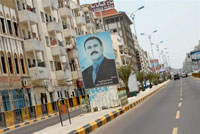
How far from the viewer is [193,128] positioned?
34.3 ft

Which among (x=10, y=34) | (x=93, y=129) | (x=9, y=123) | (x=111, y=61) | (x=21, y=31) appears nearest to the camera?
(x=93, y=129)

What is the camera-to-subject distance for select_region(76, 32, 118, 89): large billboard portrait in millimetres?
23469

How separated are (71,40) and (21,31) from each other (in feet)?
65.7

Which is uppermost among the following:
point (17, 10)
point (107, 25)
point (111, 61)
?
point (107, 25)

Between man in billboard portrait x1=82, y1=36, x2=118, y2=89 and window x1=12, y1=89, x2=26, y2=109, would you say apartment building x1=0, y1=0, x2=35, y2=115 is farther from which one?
man in billboard portrait x1=82, y1=36, x2=118, y2=89

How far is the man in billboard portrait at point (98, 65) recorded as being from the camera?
77.0 ft

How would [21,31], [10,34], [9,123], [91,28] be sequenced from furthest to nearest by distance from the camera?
[91,28] → [21,31] → [10,34] → [9,123]

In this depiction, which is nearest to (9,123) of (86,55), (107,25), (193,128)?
(86,55)

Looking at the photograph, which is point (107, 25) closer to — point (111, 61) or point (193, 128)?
point (111, 61)

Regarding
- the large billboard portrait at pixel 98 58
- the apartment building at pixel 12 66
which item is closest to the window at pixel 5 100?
the apartment building at pixel 12 66

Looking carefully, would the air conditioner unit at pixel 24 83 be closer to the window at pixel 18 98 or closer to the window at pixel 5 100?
the window at pixel 18 98

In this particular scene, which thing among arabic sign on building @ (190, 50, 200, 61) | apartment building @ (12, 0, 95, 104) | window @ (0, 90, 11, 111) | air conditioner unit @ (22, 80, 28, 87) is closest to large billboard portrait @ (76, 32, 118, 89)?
window @ (0, 90, 11, 111)

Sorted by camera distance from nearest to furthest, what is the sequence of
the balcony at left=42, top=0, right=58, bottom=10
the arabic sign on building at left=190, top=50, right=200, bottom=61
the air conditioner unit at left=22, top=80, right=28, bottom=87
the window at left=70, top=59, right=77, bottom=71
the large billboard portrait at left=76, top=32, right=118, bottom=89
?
the large billboard portrait at left=76, top=32, right=118, bottom=89 → the air conditioner unit at left=22, top=80, right=28, bottom=87 → the balcony at left=42, top=0, right=58, bottom=10 → the window at left=70, top=59, right=77, bottom=71 → the arabic sign on building at left=190, top=50, right=200, bottom=61

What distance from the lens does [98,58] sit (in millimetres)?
23484
